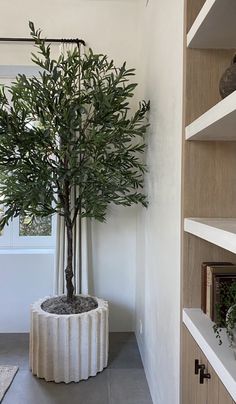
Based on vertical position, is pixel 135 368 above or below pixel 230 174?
below

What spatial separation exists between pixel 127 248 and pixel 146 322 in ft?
2.82

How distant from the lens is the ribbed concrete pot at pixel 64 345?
2.49 metres

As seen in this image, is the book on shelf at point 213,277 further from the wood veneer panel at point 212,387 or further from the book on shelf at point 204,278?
the wood veneer panel at point 212,387

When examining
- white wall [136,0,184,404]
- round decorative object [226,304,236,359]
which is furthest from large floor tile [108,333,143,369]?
round decorative object [226,304,236,359]

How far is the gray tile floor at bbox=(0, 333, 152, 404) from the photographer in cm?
231

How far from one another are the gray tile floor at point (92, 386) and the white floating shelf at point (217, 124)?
1.72 meters

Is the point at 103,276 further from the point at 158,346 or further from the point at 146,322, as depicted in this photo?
the point at 158,346

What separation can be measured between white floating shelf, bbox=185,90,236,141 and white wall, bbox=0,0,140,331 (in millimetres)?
1922

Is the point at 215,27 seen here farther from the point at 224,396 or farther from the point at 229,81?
the point at 224,396

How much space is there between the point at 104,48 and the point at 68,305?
2.23 meters

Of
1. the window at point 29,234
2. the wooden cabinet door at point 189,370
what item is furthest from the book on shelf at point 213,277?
the window at point 29,234

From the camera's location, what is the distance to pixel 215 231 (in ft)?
3.83

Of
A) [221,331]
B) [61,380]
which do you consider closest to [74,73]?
[221,331]

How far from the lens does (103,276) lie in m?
3.38
